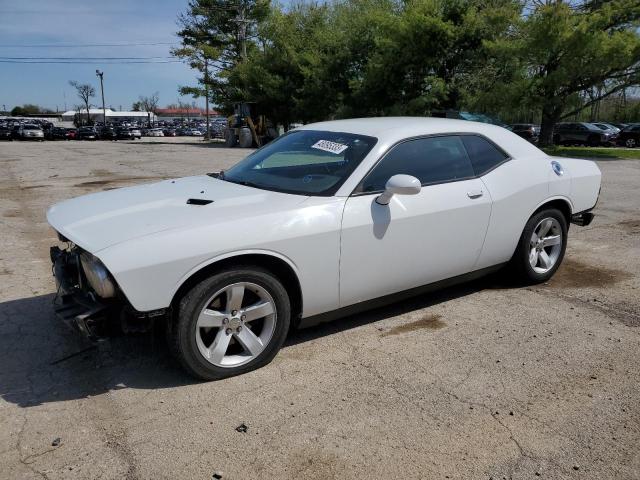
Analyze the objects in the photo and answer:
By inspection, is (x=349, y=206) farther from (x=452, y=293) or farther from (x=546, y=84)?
(x=546, y=84)

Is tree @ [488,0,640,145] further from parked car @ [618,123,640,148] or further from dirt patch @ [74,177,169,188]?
dirt patch @ [74,177,169,188]

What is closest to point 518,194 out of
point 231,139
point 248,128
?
point 248,128

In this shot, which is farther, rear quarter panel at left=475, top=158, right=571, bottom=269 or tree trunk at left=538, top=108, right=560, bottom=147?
tree trunk at left=538, top=108, right=560, bottom=147

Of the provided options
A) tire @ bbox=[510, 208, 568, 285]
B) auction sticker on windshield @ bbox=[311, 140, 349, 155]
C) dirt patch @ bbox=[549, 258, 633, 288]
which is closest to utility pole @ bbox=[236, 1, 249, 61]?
dirt patch @ bbox=[549, 258, 633, 288]

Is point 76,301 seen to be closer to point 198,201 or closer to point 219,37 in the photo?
point 198,201

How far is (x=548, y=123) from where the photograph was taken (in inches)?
1003

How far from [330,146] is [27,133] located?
47.4m

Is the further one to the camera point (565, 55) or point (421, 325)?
point (565, 55)

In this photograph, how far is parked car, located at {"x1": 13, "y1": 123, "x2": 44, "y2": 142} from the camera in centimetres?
4377

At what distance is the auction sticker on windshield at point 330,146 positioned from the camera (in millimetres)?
3932

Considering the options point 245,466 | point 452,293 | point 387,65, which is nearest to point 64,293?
point 245,466

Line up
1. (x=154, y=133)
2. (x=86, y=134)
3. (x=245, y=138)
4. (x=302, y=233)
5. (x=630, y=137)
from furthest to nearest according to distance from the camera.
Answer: (x=154, y=133) → (x=86, y=134) → (x=245, y=138) → (x=630, y=137) → (x=302, y=233)

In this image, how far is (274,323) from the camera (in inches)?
130

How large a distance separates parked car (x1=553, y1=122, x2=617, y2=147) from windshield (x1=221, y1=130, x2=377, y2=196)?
108 ft
